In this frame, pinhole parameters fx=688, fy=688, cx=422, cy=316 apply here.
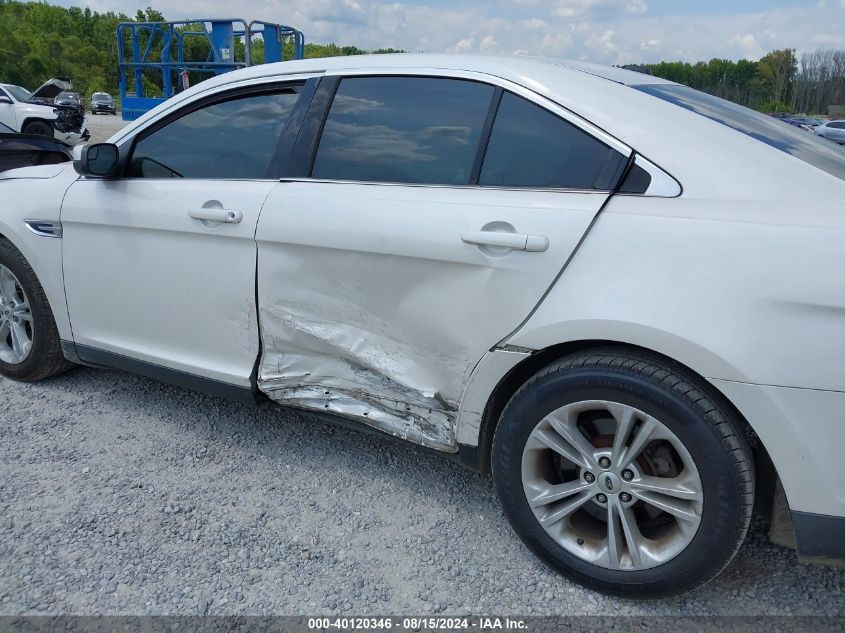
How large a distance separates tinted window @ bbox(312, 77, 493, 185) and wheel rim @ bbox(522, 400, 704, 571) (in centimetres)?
96

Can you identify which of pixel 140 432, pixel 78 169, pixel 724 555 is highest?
pixel 78 169

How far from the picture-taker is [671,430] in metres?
2.03

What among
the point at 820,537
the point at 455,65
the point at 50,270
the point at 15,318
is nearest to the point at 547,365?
the point at 820,537

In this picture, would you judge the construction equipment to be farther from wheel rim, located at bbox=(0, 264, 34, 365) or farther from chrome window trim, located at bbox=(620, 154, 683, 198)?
chrome window trim, located at bbox=(620, 154, 683, 198)

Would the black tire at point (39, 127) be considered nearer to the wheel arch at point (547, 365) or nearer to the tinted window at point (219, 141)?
the tinted window at point (219, 141)

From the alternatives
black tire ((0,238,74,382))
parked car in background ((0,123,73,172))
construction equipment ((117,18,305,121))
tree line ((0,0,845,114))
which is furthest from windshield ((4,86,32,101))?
tree line ((0,0,845,114))

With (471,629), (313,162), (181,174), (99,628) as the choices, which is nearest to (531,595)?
(471,629)

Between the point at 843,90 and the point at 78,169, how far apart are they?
77117 mm

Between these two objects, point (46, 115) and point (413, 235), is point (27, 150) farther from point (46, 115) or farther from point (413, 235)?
point (46, 115)

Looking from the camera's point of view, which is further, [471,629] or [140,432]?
[140,432]

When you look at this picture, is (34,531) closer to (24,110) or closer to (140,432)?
(140,432)

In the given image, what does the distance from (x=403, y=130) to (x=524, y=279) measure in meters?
0.84

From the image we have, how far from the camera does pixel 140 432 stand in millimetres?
3359

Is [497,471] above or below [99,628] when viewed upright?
above
